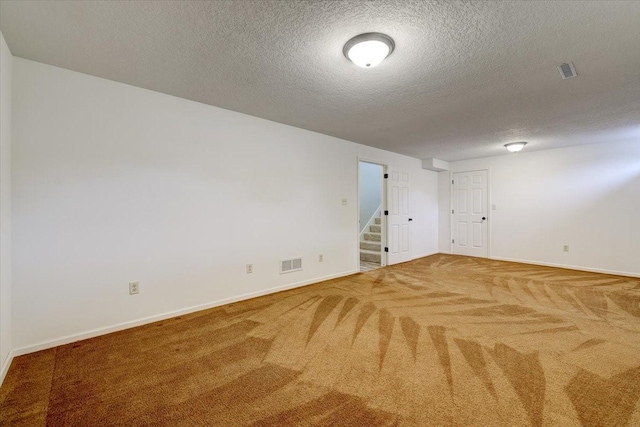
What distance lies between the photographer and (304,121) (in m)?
3.78

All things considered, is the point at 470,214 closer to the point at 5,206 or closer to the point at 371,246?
the point at 371,246

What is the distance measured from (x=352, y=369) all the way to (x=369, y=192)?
6.04 m

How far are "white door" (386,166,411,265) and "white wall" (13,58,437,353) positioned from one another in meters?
2.26

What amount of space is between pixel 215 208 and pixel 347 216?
235 centimetres

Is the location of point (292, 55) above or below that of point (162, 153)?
above

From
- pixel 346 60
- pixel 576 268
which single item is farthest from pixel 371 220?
pixel 346 60

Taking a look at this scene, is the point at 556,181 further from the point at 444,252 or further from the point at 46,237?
the point at 46,237

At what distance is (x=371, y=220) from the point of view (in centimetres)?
712

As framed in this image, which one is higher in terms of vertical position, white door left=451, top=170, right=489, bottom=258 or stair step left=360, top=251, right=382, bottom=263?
white door left=451, top=170, right=489, bottom=258

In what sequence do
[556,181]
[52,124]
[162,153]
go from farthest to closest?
1. [556,181]
2. [162,153]
3. [52,124]

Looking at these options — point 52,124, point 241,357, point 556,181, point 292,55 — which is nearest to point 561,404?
point 241,357

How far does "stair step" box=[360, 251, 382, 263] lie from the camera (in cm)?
594

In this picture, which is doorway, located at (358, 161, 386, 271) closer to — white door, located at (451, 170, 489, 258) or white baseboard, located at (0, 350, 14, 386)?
white door, located at (451, 170, 489, 258)

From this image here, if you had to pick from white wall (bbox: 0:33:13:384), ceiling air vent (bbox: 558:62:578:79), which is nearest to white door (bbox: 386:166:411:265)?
ceiling air vent (bbox: 558:62:578:79)
